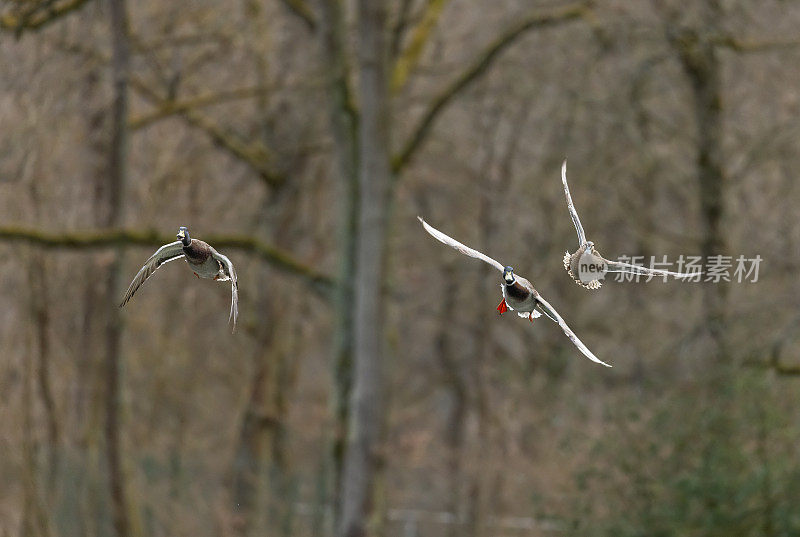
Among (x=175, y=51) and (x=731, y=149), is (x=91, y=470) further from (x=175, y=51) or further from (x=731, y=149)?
(x=731, y=149)

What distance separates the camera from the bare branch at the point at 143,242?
962cm

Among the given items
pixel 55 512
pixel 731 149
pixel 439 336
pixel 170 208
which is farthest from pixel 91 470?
pixel 439 336

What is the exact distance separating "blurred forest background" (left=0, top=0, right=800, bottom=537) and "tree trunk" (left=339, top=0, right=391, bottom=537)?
3 cm

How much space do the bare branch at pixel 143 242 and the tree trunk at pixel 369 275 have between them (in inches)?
26.8

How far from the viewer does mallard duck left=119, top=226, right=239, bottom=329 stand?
5.50 ft

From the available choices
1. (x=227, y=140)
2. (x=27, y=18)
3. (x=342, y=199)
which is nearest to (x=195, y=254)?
(x=27, y=18)

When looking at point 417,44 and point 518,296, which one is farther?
point 417,44

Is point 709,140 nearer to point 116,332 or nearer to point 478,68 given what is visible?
point 478,68

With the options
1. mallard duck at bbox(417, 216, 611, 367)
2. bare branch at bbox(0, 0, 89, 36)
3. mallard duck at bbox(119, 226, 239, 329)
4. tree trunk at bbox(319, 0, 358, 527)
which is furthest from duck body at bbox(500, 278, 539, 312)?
tree trunk at bbox(319, 0, 358, 527)

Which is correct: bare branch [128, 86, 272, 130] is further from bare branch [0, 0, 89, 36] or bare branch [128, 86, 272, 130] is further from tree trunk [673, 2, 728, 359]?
bare branch [0, 0, 89, 36]

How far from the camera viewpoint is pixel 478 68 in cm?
1286

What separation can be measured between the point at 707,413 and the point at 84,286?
6.48 m

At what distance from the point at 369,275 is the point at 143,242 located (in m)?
2.86

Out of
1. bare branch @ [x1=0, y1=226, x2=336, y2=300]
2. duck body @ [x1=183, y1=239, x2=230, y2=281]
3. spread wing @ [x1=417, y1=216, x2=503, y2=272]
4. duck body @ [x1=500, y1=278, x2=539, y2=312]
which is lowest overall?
duck body @ [x1=500, y1=278, x2=539, y2=312]
